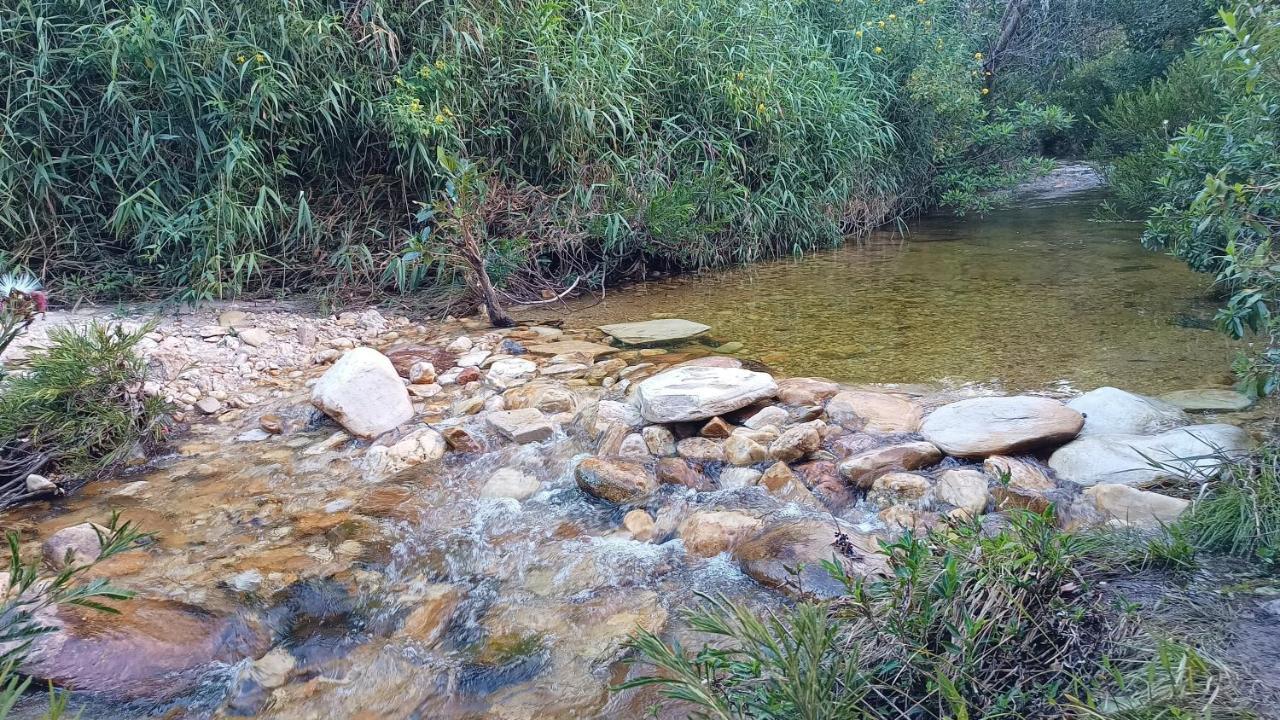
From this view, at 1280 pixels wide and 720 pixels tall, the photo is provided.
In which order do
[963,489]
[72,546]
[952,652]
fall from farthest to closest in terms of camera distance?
[963,489] < [72,546] < [952,652]

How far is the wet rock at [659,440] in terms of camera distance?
270 cm

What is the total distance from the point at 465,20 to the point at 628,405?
2.88 metres

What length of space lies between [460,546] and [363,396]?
41.1 inches

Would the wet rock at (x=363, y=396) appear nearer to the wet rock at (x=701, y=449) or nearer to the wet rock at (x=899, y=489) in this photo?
the wet rock at (x=701, y=449)

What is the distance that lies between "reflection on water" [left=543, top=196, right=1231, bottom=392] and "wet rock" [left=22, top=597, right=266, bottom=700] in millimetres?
2373

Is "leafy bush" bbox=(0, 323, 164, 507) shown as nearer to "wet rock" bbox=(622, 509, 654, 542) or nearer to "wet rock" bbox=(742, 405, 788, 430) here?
"wet rock" bbox=(622, 509, 654, 542)

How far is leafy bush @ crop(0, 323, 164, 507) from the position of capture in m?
2.52

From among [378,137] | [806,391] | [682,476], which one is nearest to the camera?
[682,476]

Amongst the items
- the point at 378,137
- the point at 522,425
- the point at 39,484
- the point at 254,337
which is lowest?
the point at 522,425

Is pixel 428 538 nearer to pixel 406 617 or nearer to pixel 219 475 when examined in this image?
pixel 406 617

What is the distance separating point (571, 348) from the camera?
3838 mm

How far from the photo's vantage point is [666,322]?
4219 mm

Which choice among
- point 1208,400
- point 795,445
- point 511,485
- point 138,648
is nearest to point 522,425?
point 511,485

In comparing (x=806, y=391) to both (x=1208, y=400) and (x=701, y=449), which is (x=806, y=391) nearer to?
(x=701, y=449)
